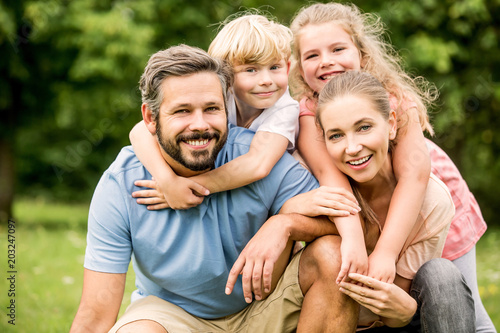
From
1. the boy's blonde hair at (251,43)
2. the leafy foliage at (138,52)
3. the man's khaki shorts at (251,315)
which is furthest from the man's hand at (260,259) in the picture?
the leafy foliage at (138,52)

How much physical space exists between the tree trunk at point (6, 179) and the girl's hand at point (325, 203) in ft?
26.3

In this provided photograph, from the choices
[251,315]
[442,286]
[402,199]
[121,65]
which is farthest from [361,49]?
[121,65]

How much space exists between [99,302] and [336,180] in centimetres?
129

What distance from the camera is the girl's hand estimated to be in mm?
2521

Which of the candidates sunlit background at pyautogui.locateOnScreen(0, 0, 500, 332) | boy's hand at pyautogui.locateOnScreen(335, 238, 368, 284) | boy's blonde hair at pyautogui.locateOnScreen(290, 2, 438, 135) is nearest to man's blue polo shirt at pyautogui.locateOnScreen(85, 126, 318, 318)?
boy's hand at pyautogui.locateOnScreen(335, 238, 368, 284)

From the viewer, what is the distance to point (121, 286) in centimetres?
269

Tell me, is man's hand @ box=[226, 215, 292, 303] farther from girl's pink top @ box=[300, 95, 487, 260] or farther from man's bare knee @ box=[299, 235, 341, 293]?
girl's pink top @ box=[300, 95, 487, 260]

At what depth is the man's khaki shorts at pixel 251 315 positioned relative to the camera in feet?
8.46

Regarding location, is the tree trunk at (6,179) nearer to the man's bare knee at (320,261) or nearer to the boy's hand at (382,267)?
the man's bare knee at (320,261)

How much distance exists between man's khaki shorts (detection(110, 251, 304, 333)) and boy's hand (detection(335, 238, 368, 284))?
0.27 meters

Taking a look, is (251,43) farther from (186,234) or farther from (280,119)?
(186,234)

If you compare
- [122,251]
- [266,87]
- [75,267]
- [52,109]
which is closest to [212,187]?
[122,251]

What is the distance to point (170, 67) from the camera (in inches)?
103

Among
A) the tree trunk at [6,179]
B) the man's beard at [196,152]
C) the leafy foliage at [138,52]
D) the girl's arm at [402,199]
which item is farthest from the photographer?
the tree trunk at [6,179]
